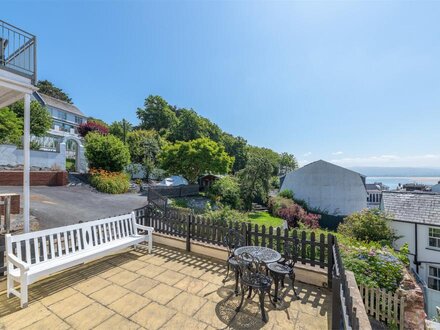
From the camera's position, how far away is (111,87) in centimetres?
2397

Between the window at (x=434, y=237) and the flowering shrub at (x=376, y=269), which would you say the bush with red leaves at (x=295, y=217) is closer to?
the window at (x=434, y=237)

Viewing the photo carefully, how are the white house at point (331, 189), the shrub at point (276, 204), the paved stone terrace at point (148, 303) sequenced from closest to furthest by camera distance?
the paved stone terrace at point (148, 303)
the shrub at point (276, 204)
the white house at point (331, 189)

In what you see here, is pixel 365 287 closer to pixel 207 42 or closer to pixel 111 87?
pixel 207 42

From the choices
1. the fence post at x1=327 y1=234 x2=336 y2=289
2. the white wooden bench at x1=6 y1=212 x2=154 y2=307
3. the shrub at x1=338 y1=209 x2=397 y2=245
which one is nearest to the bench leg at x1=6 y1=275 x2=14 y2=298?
the white wooden bench at x1=6 y1=212 x2=154 y2=307

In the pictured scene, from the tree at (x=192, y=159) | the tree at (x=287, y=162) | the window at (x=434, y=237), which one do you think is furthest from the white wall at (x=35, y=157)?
the tree at (x=287, y=162)

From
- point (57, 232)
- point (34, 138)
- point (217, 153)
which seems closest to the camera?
point (57, 232)

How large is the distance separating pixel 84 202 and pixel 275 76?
1306 centimetres

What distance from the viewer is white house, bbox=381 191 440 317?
41.8ft

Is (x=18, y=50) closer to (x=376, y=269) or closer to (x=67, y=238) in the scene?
(x=67, y=238)

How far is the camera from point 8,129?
16.1 m

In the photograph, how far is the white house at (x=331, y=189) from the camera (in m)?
22.2

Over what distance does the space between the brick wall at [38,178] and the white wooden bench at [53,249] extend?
1330 centimetres

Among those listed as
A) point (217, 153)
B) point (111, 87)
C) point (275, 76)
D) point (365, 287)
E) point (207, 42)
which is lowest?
point (365, 287)

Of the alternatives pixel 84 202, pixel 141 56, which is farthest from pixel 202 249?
pixel 141 56
